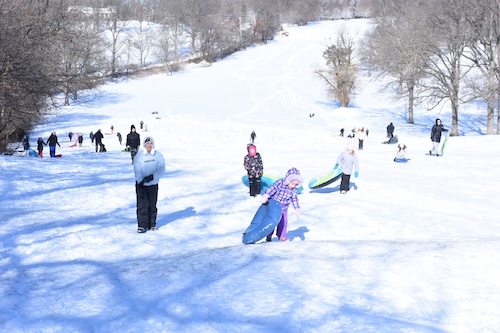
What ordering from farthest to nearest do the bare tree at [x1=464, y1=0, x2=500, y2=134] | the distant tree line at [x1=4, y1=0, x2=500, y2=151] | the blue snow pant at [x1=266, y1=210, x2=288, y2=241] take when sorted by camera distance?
1. the bare tree at [x1=464, y1=0, x2=500, y2=134]
2. the distant tree line at [x1=4, y1=0, x2=500, y2=151]
3. the blue snow pant at [x1=266, y1=210, x2=288, y2=241]

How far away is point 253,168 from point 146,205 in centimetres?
449

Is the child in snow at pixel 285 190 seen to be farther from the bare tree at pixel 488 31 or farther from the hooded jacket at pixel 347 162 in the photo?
the bare tree at pixel 488 31

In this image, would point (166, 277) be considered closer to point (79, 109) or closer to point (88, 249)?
point (88, 249)

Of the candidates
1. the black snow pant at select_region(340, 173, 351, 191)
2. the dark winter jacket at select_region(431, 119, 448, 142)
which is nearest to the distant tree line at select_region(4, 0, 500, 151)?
the dark winter jacket at select_region(431, 119, 448, 142)

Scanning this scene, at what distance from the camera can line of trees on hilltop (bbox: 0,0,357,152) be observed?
20.3 metres

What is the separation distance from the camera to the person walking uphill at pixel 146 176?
8.58 meters

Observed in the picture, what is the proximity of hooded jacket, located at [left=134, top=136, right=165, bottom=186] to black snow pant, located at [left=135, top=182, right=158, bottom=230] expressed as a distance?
0.57 ft

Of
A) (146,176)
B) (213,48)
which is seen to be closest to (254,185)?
(146,176)

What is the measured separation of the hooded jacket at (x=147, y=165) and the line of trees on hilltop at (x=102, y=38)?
13010 mm

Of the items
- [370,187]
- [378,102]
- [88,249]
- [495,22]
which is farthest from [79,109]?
[88,249]

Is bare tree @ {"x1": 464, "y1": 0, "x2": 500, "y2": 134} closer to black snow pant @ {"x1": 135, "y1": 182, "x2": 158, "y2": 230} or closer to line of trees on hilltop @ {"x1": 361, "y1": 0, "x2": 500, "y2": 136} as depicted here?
line of trees on hilltop @ {"x1": 361, "y1": 0, "x2": 500, "y2": 136}

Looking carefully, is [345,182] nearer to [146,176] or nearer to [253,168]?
[253,168]

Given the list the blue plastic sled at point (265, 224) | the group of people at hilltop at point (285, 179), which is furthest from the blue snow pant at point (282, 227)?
the blue plastic sled at point (265, 224)

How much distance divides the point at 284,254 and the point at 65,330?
3137 millimetres
